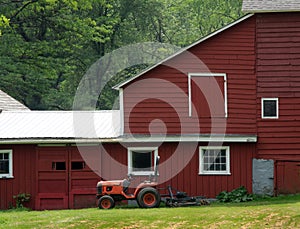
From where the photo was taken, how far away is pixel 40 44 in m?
43.0

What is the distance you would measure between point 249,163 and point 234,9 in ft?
110

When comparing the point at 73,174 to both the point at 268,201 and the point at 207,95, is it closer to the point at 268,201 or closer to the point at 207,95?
the point at 207,95

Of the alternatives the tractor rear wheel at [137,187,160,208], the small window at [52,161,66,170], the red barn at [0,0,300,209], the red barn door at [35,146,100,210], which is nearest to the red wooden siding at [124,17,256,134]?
the red barn at [0,0,300,209]

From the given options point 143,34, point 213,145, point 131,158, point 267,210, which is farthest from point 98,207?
point 143,34

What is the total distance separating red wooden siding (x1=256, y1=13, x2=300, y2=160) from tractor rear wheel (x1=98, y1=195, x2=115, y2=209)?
18.6ft

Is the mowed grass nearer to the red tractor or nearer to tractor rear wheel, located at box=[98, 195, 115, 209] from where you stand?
the red tractor

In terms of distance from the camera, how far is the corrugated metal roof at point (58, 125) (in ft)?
84.8

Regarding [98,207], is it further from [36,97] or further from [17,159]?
[36,97]

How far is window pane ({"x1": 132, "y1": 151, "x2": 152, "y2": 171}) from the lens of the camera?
25703 mm

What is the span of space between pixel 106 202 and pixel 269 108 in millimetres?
6738

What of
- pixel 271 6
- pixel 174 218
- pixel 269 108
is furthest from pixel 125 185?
pixel 271 6

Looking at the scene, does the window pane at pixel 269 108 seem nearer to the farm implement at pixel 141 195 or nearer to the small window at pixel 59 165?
the farm implement at pixel 141 195

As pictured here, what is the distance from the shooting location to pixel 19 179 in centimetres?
2594

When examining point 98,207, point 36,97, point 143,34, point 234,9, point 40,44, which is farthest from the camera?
point 234,9
